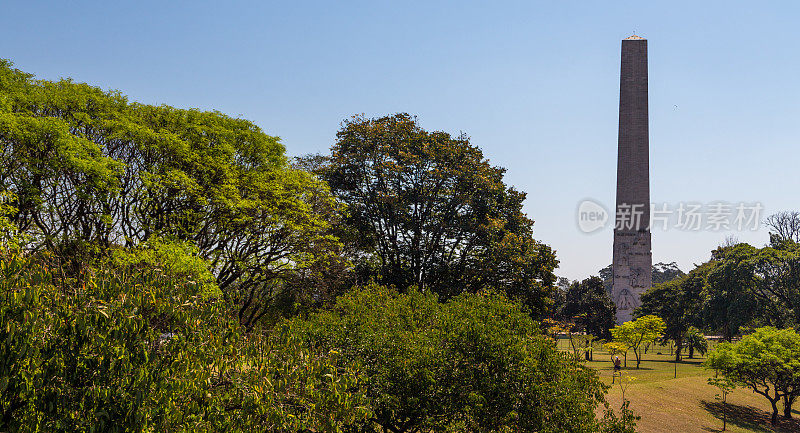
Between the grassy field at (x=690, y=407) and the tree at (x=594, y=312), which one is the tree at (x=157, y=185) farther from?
the tree at (x=594, y=312)

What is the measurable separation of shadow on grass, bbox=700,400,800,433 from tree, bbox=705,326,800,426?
52 cm

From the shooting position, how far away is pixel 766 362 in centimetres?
2658

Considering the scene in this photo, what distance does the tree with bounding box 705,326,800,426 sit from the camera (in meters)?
26.5

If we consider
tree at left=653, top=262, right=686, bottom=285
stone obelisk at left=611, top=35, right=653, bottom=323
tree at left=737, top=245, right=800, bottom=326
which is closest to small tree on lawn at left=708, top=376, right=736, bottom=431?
tree at left=737, top=245, right=800, bottom=326

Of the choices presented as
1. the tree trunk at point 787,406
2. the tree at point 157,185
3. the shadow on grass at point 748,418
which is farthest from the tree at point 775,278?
the tree at point 157,185

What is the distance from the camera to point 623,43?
44.8 m

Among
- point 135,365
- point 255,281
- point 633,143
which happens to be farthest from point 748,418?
point 135,365

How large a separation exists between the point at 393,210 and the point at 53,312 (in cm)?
2410

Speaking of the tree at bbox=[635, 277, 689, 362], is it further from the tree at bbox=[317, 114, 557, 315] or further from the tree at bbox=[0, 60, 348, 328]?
the tree at bbox=[0, 60, 348, 328]

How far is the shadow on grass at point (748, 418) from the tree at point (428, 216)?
967 cm

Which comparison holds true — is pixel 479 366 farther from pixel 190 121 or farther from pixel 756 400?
pixel 756 400

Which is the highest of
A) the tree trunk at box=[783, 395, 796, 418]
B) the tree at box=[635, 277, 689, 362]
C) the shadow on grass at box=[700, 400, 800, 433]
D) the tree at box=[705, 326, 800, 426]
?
the tree at box=[635, 277, 689, 362]

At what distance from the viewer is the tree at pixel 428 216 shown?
29.8m

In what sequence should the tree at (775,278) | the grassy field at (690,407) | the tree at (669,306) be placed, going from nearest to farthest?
the grassy field at (690,407), the tree at (775,278), the tree at (669,306)
